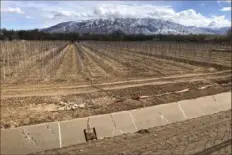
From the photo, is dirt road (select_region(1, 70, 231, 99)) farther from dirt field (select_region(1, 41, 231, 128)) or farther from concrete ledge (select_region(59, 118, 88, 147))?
concrete ledge (select_region(59, 118, 88, 147))

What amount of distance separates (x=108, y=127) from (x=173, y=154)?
2.87 meters

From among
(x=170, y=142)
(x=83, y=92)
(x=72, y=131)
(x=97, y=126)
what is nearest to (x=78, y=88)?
(x=83, y=92)

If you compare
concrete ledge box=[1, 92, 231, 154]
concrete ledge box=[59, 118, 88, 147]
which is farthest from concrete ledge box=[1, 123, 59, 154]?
concrete ledge box=[59, 118, 88, 147]

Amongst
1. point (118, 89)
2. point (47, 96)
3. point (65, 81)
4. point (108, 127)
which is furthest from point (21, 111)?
point (65, 81)

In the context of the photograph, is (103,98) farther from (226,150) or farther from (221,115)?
(226,150)

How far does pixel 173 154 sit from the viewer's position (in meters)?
8.03

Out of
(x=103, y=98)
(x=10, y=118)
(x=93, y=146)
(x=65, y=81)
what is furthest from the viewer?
(x=65, y=81)

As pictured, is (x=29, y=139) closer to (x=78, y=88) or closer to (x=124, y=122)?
(x=124, y=122)

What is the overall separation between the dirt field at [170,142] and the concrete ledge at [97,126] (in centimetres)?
38

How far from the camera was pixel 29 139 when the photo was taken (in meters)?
9.24

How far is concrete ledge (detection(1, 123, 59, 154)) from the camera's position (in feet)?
29.2

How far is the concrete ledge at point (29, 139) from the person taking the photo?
8.91 metres

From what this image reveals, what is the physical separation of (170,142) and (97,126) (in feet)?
7.60

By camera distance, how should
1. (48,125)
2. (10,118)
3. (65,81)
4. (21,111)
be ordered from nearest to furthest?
1. (48,125)
2. (10,118)
3. (21,111)
4. (65,81)
